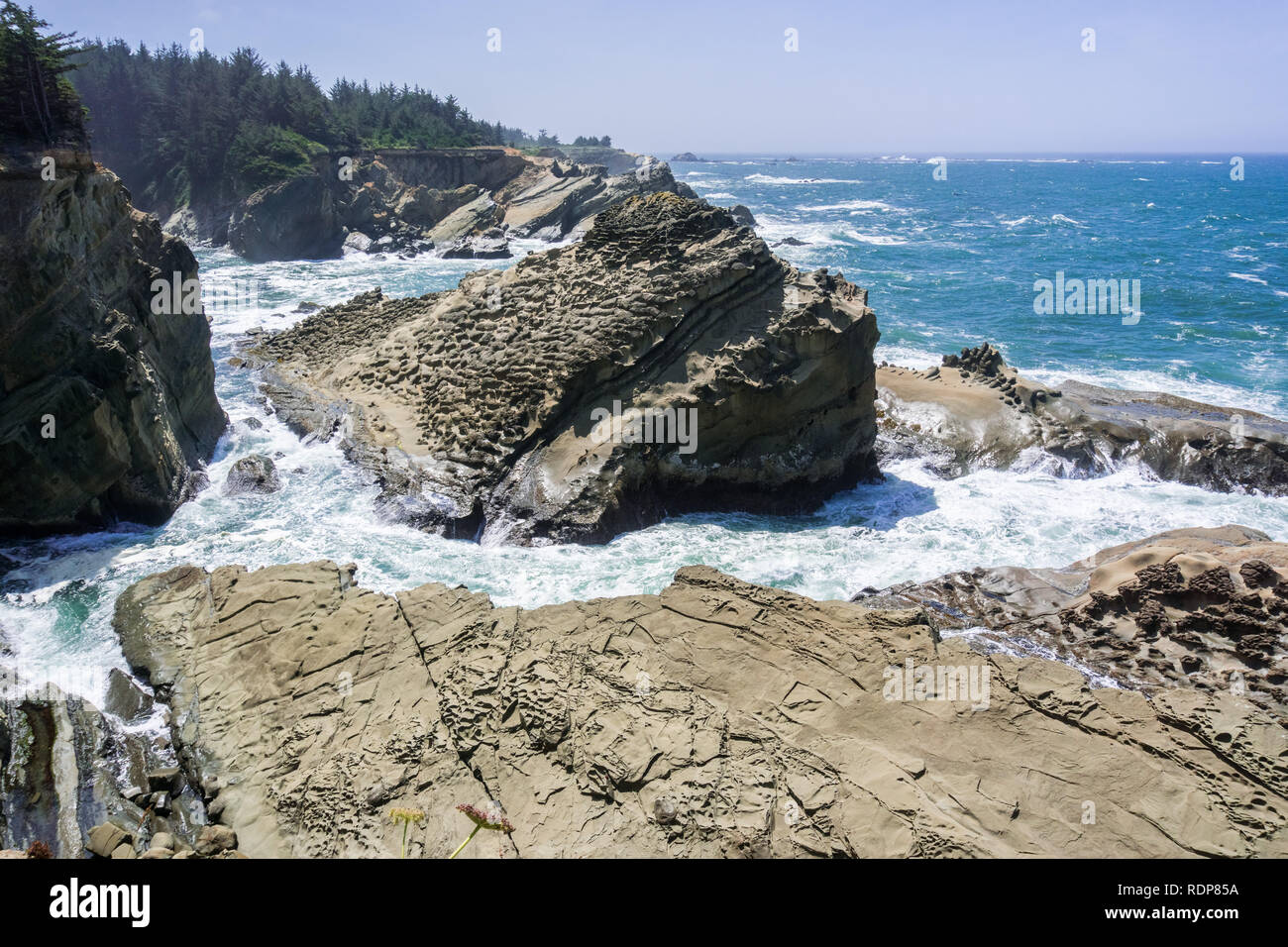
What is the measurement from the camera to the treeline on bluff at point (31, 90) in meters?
13.4

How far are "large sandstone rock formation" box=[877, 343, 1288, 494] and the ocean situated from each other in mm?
549

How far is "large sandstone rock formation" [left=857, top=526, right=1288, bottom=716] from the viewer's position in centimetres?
980

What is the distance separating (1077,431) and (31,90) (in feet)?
72.3

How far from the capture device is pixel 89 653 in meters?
10.4

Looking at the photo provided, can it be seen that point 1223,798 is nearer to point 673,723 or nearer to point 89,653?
point 673,723

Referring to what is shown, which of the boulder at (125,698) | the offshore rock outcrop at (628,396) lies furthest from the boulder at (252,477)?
the boulder at (125,698)

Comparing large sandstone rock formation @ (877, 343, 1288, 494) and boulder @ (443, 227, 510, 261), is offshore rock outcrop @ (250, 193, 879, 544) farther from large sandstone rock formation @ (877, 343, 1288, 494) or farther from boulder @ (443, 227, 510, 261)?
boulder @ (443, 227, 510, 261)

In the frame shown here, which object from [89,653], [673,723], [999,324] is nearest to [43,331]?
[89,653]

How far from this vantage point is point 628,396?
1595 centimetres

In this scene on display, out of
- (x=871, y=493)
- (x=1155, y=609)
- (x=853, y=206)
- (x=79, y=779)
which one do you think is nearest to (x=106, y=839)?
(x=79, y=779)

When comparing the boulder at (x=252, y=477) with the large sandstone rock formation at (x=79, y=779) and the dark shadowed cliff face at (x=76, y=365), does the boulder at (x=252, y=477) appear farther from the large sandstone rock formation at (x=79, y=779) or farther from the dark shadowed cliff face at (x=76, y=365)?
the large sandstone rock formation at (x=79, y=779)

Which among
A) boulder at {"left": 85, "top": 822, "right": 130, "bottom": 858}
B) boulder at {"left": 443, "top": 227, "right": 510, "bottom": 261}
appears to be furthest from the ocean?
boulder at {"left": 85, "top": 822, "right": 130, "bottom": 858}

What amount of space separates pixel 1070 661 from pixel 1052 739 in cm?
330
